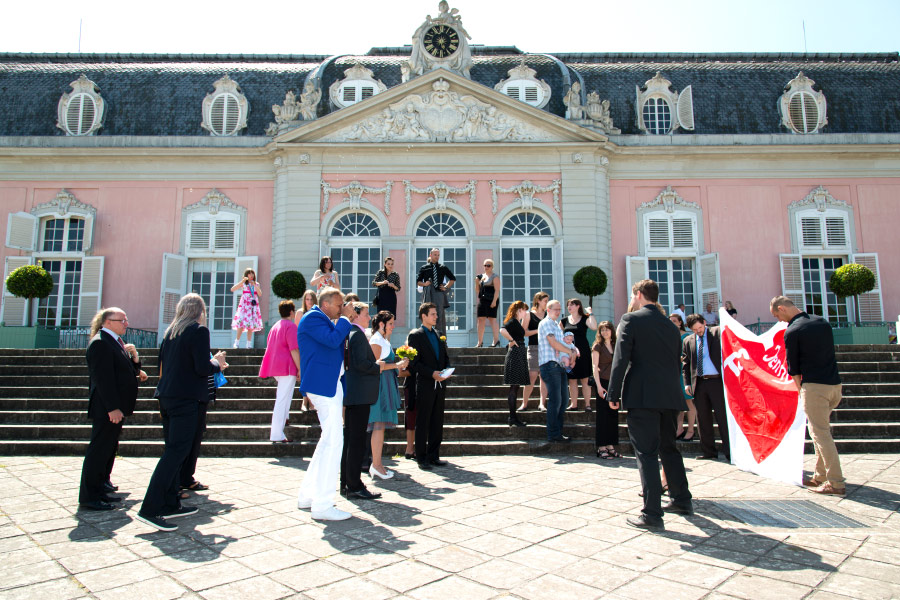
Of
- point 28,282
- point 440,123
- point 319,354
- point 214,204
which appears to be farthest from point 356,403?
point 214,204

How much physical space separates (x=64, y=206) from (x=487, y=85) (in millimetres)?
11428

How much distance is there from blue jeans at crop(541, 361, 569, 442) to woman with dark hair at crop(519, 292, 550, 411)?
16.4 inches

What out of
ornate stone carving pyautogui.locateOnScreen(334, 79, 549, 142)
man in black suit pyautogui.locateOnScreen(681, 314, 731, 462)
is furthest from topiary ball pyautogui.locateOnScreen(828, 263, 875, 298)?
man in black suit pyautogui.locateOnScreen(681, 314, 731, 462)

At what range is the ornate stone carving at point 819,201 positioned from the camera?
51.7ft

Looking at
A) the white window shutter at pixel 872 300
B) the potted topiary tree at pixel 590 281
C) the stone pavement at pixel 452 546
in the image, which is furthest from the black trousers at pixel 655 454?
the white window shutter at pixel 872 300

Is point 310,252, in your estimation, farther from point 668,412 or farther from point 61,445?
→ point 668,412

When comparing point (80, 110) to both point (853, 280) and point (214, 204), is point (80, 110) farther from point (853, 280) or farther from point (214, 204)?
point (853, 280)

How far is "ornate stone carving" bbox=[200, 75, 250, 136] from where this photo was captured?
16297mm

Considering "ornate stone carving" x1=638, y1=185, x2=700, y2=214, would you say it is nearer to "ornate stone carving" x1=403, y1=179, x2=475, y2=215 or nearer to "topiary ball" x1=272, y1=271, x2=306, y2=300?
"ornate stone carving" x1=403, y1=179, x2=475, y2=215

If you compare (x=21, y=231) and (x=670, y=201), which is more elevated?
(x=670, y=201)

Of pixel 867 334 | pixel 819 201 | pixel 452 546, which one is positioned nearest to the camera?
pixel 452 546

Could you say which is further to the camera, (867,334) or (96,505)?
(867,334)

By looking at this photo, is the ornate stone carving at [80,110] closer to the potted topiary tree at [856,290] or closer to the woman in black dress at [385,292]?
the woman in black dress at [385,292]

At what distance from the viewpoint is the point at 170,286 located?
1502 cm
